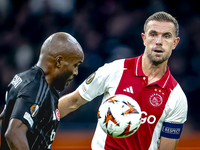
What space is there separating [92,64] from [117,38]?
2.97 feet

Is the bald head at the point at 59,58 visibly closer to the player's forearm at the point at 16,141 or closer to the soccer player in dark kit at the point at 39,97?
the soccer player in dark kit at the point at 39,97

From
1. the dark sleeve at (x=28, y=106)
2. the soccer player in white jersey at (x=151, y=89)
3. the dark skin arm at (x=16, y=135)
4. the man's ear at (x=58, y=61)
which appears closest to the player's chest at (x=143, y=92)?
the soccer player in white jersey at (x=151, y=89)

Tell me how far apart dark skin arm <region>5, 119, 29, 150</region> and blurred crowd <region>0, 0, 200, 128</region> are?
171 inches

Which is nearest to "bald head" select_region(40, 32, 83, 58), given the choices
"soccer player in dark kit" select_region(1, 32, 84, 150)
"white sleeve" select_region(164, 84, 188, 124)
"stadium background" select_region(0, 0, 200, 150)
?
"soccer player in dark kit" select_region(1, 32, 84, 150)

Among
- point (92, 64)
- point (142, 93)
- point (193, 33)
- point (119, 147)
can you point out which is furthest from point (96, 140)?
point (193, 33)

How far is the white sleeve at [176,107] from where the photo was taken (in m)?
2.79

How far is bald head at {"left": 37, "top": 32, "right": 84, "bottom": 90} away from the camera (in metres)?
2.12

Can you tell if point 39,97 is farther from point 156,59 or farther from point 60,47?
point 156,59

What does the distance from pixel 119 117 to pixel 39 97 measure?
2.39 ft

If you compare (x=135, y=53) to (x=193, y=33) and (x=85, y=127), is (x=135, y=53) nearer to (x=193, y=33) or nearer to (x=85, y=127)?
(x=193, y=33)

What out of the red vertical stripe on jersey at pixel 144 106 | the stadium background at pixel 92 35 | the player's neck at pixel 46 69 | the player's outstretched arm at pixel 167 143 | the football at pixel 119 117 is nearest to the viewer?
the player's neck at pixel 46 69

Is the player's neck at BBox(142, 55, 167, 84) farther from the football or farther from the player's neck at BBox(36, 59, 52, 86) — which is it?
the player's neck at BBox(36, 59, 52, 86)

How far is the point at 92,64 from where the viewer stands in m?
6.39

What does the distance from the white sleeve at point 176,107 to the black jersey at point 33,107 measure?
1.24 meters
